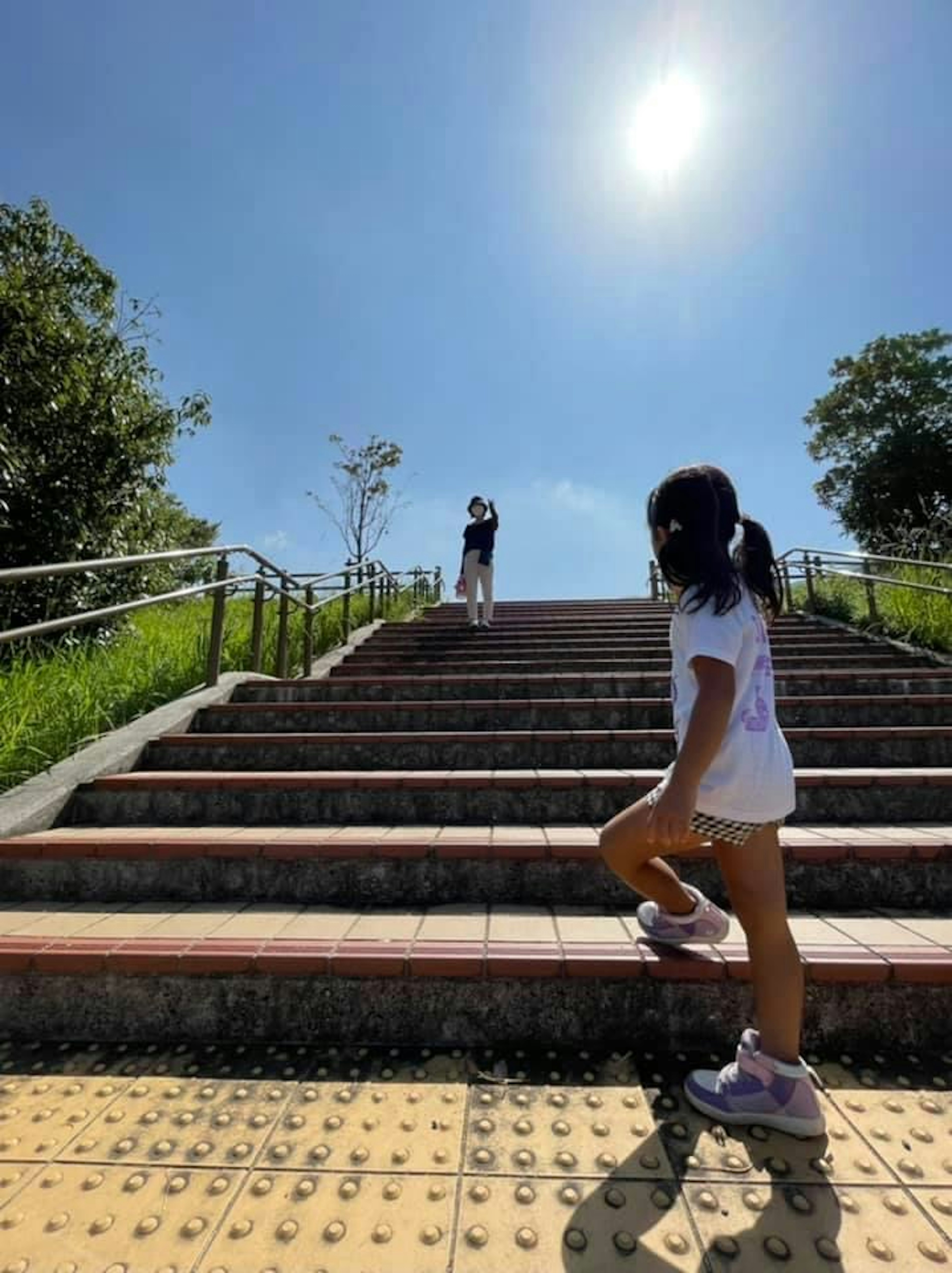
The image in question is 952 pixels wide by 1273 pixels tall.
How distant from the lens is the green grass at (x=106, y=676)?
3002 mm

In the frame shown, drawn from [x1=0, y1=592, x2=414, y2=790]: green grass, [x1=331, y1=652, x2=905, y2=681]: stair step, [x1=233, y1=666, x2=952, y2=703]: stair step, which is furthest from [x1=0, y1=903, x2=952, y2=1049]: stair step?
[x1=331, y1=652, x2=905, y2=681]: stair step

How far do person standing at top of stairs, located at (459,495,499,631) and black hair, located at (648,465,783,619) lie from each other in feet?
18.5

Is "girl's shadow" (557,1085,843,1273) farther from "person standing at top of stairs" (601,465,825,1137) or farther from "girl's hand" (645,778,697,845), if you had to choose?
"girl's hand" (645,778,697,845)

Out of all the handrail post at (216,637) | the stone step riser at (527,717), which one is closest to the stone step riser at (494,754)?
the stone step riser at (527,717)

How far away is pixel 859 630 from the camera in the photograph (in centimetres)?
606

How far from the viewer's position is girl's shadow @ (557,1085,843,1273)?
40.3 inches

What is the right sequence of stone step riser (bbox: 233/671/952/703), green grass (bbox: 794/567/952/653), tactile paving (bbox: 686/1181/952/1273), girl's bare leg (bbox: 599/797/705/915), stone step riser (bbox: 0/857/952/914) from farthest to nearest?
green grass (bbox: 794/567/952/653) < stone step riser (bbox: 233/671/952/703) < stone step riser (bbox: 0/857/952/914) < girl's bare leg (bbox: 599/797/705/915) < tactile paving (bbox: 686/1181/952/1273)

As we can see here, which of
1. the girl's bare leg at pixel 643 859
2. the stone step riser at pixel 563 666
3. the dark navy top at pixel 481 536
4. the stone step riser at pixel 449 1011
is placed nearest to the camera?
the girl's bare leg at pixel 643 859

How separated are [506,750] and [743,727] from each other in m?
1.89

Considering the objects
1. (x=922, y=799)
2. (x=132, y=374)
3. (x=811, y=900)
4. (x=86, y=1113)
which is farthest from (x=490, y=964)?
(x=132, y=374)

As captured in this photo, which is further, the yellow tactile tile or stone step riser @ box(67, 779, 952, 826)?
stone step riser @ box(67, 779, 952, 826)

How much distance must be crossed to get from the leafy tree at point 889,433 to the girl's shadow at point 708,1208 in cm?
1962

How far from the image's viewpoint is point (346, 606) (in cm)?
646

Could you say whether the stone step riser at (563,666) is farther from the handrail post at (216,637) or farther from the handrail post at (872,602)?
the handrail post at (216,637)
